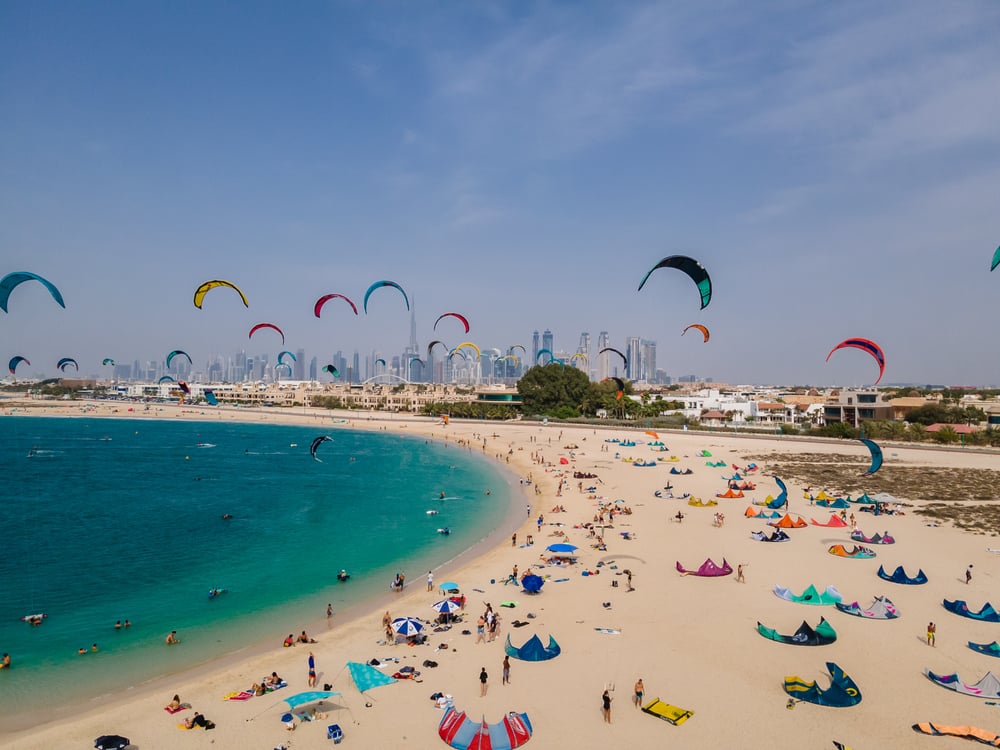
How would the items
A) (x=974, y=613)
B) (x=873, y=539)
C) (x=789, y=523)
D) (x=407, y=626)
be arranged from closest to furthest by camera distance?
(x=407, y=626), (x=974, y=613), (x=873, y=539), (x=789, y=523)

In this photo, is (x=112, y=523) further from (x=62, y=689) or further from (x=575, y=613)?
(x=575, y=613)

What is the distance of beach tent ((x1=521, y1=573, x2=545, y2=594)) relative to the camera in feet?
52.8

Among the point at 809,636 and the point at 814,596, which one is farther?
the point at 814,596

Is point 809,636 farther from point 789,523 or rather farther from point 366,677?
point 789,523

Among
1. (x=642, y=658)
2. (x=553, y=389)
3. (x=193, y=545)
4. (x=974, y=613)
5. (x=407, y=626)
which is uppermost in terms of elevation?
(x=553, y=389)

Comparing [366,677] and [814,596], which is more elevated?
[814,596]

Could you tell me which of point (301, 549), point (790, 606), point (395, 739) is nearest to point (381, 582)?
point (301, 549)

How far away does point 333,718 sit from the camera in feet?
34.0

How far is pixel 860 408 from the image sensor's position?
61.7 m

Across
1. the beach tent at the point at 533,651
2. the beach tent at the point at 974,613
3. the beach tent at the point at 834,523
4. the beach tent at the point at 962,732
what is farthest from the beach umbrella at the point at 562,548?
the beach tent at the point at 834,523

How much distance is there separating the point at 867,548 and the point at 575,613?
11.6 metres

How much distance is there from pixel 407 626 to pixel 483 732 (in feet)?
13.8

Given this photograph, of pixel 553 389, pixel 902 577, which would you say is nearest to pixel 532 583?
pixel 902 577

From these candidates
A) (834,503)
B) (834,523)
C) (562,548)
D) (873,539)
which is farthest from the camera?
(834,503)
